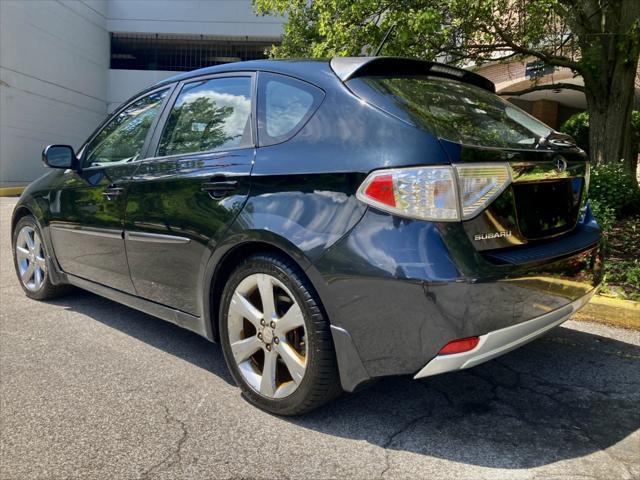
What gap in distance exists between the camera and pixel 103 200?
12.4ft

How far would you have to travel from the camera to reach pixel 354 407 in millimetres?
2867

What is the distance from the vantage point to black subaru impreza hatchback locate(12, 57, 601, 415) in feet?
7.28

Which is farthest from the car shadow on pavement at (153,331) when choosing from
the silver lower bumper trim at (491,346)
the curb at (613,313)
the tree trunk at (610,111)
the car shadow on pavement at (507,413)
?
the tree trunk at (610,111)

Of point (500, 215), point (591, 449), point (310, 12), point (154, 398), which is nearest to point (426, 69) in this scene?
point (500, 215)

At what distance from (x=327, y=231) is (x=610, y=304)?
3.01 meters

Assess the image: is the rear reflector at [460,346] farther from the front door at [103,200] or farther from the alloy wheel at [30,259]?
the alloy wheel at [30,259]

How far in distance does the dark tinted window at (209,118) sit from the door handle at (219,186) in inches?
8.9

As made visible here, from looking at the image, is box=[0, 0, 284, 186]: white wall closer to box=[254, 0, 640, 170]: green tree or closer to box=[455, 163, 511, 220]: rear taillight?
box=[254, 0, 640, 170]: green tree

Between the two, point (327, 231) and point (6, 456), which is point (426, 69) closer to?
point (327, 231)

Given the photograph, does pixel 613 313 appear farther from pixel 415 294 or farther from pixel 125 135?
pixel 125 135

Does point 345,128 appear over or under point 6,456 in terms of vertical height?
over

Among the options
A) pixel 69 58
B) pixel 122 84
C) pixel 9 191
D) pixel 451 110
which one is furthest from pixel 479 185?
pixel 122 84

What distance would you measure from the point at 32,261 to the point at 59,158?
121cm

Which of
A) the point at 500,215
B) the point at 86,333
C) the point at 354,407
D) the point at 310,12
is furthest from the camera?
the point at 310,12
